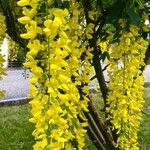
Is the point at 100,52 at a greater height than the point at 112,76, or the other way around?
the point at 100,52

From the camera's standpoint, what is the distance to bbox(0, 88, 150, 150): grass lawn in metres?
6.77

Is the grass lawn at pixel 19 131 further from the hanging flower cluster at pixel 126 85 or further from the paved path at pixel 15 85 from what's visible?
the hanging flower cluster at pixel 126 85

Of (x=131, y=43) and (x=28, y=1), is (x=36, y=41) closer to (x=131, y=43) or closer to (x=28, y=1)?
(x=28, y=1)

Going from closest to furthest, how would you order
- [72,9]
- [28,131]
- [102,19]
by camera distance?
1. [72,9]
2. [102,19]
3. [28,131]

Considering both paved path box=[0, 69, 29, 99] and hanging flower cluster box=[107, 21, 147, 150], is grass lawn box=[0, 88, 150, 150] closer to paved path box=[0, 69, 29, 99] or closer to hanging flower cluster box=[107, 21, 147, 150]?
paved path box=[0, 69, 29, 99]

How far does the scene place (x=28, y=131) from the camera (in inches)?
293

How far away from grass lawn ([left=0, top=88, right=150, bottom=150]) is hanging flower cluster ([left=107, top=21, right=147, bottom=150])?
111 inches

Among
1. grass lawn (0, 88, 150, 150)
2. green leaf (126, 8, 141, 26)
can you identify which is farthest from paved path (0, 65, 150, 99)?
green leaf (126, 8, 141, 26)

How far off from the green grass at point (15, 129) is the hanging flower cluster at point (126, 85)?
371 cm

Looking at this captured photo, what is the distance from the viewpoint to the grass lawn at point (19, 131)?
6766 millimetres

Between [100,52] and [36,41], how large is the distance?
1.67 m

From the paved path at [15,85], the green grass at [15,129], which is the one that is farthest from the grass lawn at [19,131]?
the paved path at [15,85]

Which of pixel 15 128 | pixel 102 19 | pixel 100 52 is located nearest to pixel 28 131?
pixel 15 128

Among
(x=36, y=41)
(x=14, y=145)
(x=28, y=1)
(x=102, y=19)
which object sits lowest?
(x=14, y=145)
